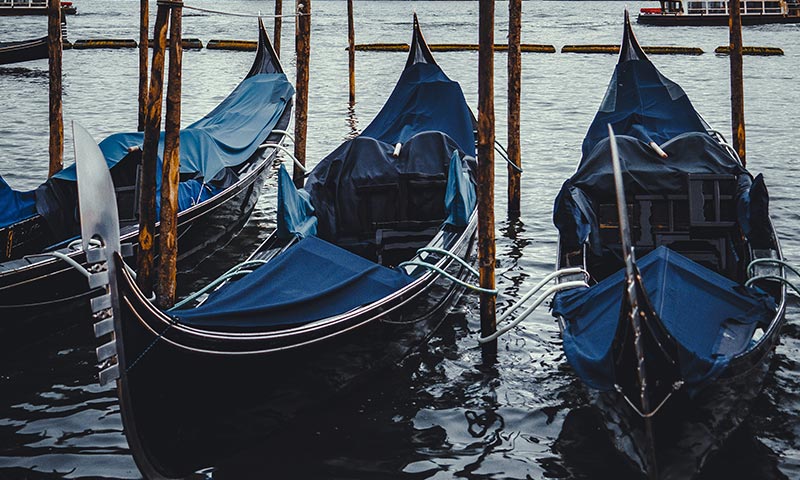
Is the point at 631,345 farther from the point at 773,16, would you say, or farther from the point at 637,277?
the point at 773,16

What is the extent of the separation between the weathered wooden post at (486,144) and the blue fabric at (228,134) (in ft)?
10.4

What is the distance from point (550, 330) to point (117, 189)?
366 centimetres

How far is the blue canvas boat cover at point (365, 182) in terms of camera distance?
707 centimetres

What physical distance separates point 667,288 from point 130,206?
4497mm

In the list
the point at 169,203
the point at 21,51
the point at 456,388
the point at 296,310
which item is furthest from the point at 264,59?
the point at 21,51

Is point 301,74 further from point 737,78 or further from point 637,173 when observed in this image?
point 737,78

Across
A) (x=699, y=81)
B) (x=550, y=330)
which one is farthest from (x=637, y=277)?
(x=699, y=81)

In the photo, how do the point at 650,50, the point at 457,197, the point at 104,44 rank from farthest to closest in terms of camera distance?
1. the point at 104,44
2. the point at 650,50
3. the point at 457,197

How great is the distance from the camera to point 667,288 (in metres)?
4.94

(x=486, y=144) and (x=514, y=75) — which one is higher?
(x=514, y=75)

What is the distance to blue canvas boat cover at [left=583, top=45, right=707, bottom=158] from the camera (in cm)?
762

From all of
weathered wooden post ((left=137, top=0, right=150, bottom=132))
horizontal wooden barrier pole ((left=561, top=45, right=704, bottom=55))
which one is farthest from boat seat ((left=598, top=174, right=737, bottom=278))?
horizontal wooden barrier pole ((left=561, top=45, right=704, bottom=55))

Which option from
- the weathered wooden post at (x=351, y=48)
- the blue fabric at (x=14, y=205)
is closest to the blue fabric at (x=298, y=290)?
the blue fabric at (x=14, y=205)

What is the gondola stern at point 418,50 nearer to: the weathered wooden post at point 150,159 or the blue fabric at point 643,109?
the blue fabric at point 643,109
